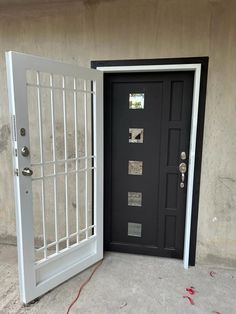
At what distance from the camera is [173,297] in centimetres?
203

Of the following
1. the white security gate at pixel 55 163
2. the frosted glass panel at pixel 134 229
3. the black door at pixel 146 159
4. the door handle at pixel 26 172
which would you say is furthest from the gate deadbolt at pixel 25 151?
the frosted glass panel at pixel 134 229

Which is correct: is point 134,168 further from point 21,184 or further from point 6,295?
point 6,295

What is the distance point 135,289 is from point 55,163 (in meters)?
1.33

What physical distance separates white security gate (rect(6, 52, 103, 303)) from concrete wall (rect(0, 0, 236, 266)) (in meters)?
0.35

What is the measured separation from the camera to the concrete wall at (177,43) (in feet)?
6.95

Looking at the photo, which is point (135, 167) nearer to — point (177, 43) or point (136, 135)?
point (136, 135)

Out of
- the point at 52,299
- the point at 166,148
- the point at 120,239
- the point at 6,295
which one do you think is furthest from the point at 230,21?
the point at 6,295

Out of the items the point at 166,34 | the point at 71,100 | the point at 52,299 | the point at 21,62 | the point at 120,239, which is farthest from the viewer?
the point at 120,239

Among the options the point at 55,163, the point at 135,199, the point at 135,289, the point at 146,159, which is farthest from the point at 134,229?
the point at 55,163

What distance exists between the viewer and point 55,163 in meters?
2.04

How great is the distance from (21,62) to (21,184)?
34.9 inches

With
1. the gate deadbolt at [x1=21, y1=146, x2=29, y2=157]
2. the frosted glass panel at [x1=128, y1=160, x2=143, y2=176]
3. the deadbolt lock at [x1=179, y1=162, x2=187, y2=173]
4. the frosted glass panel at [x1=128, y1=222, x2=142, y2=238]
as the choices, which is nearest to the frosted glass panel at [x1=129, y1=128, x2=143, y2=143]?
the frosted glass panel at [x1=128, y1=160, x2=143, y2=176]

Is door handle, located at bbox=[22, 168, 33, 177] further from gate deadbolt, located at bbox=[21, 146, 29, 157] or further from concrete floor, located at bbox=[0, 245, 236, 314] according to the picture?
concrete floor, located at bbox=[0, 245, 236, 314]

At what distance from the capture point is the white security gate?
5.78 feet
